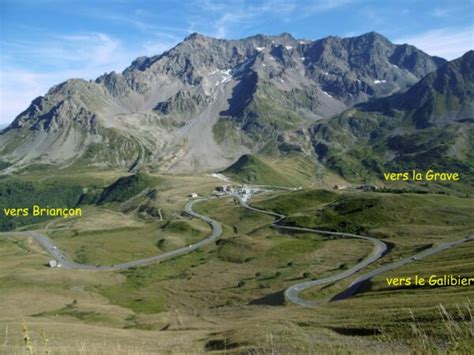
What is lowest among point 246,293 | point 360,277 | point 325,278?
point 246,293

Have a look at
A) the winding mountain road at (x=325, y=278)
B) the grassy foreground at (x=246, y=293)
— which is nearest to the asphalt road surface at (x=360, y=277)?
the winding mountain road at (x=325, y=278)

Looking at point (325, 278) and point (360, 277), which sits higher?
point (360, 277)

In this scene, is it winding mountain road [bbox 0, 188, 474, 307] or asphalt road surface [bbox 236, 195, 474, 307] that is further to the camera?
winding mountain road [bbox 0, 188, 474, 307]

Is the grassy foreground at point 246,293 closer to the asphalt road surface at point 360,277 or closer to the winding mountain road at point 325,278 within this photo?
the asphalt road surface at point 360,277

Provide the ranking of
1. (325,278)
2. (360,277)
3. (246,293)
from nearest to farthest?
(360,277), (325,278), (246,293)

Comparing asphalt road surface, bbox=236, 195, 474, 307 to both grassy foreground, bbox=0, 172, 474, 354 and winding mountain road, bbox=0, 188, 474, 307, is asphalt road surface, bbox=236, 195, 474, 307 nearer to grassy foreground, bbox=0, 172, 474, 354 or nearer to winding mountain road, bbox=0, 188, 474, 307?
winding mountain road, bbox=0, 188, 474, 307

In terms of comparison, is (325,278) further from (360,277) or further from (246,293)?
(246,293)

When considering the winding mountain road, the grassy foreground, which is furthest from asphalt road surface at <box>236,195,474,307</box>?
the grassy foreground

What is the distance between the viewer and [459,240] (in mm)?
130250

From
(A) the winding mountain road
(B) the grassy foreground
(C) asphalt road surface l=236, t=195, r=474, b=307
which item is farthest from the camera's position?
(A) the winding mountain road

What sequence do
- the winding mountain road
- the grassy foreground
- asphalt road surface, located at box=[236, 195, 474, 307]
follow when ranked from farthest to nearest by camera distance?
the winding mountain road, asphalt road surface, located at box=[236, 195, 474, 307], the grassy foreground

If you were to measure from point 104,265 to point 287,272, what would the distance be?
79.6 metres

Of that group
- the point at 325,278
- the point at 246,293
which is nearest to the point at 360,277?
the point at 325,278

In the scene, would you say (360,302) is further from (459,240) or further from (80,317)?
(459,240)
